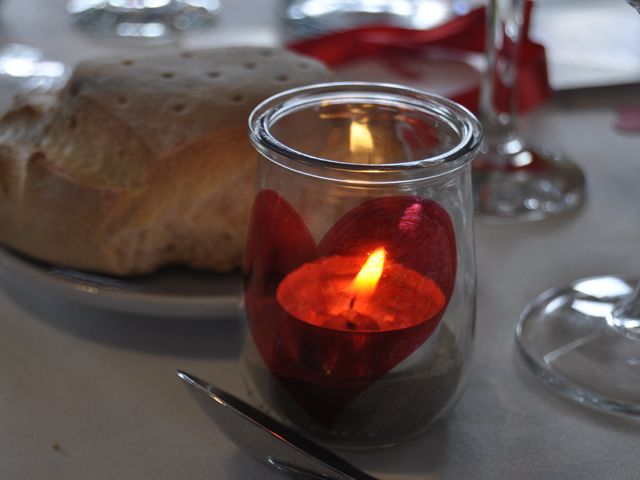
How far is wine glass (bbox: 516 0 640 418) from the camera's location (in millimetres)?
447

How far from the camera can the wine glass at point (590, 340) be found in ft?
1.47

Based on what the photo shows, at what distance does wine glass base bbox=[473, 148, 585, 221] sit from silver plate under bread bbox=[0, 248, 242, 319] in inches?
8.3

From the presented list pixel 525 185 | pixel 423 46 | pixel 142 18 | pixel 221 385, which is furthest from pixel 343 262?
pixel 142 18

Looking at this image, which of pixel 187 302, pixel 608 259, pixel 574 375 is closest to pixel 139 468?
pixel 187 302

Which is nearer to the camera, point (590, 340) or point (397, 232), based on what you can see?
point (397, 232)

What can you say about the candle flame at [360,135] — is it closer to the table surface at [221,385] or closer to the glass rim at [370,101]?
the glass rim at [370,101]

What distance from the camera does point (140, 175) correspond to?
1.62ft

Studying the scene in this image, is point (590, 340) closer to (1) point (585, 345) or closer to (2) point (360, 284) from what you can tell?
(1) point (585, 345)

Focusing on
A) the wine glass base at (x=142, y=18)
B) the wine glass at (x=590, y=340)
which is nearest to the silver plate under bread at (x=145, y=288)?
the wine glass at (x=590, y=340)

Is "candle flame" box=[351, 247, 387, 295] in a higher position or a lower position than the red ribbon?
higher

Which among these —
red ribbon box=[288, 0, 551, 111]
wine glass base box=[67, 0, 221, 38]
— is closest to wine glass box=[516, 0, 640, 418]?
red ribbon box=[288, 0, 551, 111]

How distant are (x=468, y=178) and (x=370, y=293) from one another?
0.07 m

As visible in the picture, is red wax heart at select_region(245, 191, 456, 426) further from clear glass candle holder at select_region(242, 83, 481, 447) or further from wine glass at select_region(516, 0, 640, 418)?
wine glass at select_region(516, 0, 640, 418)

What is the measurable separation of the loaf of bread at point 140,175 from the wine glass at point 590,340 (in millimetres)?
174
